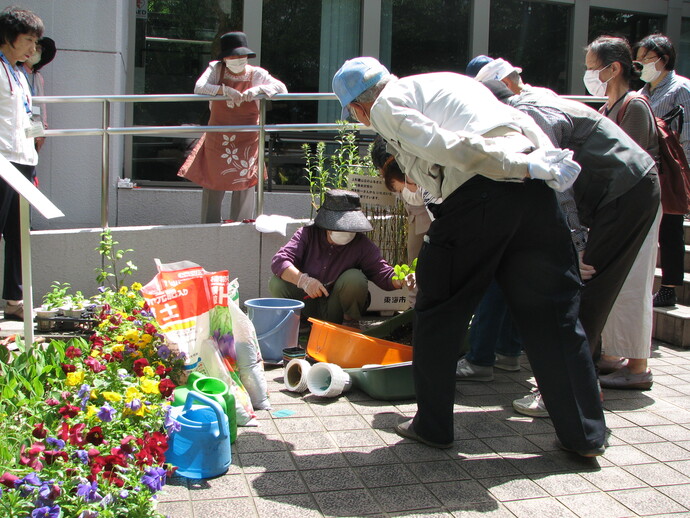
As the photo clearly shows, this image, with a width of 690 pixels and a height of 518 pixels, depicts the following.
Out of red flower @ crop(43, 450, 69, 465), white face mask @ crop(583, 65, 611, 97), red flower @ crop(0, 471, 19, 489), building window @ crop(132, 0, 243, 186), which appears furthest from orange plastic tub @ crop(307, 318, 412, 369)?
building window @ crop(132, 0, 243, 186)

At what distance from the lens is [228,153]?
653 cm

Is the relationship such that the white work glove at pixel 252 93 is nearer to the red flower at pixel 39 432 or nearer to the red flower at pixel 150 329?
the red flower at pixel 150 329

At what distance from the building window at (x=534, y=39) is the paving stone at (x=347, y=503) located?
8820 millimetres

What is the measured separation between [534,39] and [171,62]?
517cm

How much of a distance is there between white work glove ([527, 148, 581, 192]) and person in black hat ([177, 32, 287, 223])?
3762 millimetres

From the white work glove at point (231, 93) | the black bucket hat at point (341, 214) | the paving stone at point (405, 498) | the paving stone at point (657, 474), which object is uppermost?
the white work glove at point (231, 93)

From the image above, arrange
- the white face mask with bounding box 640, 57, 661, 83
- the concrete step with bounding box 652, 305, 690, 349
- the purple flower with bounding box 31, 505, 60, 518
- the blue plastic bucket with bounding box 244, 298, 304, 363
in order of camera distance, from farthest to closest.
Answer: the white face mask with bounding box 640, 57, 661, 83
the concrete step with bounding box 652, 305, 690, 349
the blue plastic bucket with bounding box 244, 298, 304, 363
the purple flower with bounding box 31, 505, 60, 518

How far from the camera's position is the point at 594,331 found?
379 cm

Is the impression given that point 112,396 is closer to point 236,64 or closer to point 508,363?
point 508,363

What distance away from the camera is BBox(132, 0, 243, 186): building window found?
9.02 meters

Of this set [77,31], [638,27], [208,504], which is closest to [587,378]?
[208,504]

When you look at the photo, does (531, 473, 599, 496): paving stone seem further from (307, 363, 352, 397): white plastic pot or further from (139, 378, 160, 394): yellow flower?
(139, 378, 160, 394): yellow flower

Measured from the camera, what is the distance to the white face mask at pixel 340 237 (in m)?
5.20

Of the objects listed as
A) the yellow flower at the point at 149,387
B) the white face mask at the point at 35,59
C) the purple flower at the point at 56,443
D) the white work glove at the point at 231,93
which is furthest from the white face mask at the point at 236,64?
the purple flower at the point at 56,443
